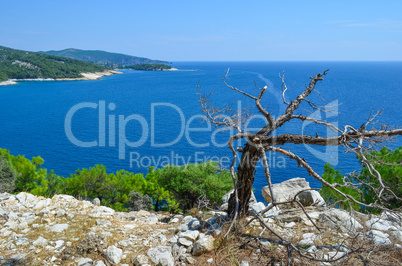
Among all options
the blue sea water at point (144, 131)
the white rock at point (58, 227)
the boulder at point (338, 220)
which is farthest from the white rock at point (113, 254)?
the blue sea water at point (144, 131)

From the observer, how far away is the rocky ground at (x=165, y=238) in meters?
5.04

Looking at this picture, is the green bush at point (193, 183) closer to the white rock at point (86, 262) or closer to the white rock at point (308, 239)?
the white rock at point (308, 239)

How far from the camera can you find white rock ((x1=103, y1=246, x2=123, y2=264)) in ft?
16.6

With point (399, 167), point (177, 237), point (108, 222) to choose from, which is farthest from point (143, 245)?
point (399, 167)

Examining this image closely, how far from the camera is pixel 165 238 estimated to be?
19.4ft

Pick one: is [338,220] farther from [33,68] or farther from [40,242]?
[33,68]

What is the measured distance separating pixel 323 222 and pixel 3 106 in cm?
8094

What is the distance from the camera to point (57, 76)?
13075 centimetres

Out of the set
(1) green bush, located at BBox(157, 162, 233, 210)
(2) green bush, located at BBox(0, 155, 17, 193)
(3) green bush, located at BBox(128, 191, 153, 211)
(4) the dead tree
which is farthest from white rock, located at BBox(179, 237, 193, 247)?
(2) green bush, located at BBox(0, 155, 17, 193)

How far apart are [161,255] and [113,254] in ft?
2.87

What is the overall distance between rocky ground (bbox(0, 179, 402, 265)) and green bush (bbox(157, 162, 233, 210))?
976cm

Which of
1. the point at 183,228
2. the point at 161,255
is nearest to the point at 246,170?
the point at 183,228

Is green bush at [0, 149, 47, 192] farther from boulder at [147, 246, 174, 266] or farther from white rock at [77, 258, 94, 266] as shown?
boulder at [147, 246, 174, 266]

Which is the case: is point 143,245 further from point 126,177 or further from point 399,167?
point 126,177
